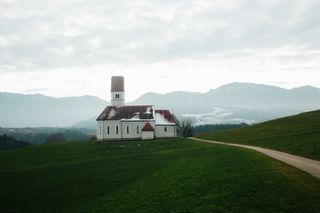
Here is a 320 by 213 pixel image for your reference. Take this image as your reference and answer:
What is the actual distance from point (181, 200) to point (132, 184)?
30.0 ft

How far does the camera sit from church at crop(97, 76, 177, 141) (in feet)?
274

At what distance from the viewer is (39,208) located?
23828mm

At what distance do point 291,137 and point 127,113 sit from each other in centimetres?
4721

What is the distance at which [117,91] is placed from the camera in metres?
92.4

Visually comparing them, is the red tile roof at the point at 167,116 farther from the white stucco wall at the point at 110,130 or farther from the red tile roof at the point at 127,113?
the white stucco wall at the point at 110,130

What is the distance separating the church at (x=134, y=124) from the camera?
83.4 meters

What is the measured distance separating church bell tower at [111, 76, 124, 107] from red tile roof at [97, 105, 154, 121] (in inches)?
181

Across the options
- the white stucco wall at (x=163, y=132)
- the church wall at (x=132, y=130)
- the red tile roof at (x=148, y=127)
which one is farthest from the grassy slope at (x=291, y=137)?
Answer: the church wall at (x=132, y=130)

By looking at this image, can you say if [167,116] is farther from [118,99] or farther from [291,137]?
[291,137]

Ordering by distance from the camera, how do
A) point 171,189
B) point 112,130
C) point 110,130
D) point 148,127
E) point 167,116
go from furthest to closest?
1. point 167,116
2. point 110,130
3. point 112,130
4. point 148,127
5. point 171,189

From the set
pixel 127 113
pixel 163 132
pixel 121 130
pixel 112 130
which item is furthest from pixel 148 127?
pixel 112 130

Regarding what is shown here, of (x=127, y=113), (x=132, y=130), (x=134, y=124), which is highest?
(x=127, y=113)

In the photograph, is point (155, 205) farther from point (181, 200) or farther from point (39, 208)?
point (39, 208)

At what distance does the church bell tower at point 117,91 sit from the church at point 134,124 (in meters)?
5.37
